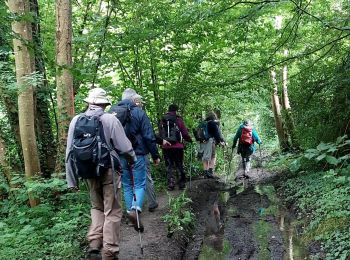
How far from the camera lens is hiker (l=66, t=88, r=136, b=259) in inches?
192

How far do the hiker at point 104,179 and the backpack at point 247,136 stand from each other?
8.35 metres

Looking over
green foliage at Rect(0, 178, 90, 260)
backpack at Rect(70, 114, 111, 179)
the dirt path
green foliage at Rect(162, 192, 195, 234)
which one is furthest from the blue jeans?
backpack at Rect(70, 114, 111, 179)

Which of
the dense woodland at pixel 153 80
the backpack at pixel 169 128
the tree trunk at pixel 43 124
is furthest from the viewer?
the backpack at pixel 169 128

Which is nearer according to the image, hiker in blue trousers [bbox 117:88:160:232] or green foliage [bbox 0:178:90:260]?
green foliage [bbox 0:178:90:260]

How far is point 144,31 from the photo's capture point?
9.12m

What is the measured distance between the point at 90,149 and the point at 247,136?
908 centimetres

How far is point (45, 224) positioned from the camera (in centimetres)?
638

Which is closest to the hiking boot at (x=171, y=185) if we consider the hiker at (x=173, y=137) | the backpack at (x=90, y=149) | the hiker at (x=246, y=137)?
the hiker at (x=173, y=137)

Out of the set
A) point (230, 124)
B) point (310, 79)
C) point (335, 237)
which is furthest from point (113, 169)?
point (230, 124)

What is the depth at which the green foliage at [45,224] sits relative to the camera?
516 centimetres

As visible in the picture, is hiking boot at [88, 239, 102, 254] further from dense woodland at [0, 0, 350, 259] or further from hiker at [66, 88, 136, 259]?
dense woodland at [0, 0, 350, 259]

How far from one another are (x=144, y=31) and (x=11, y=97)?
3.39 m

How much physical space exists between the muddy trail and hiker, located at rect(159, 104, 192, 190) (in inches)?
22.9

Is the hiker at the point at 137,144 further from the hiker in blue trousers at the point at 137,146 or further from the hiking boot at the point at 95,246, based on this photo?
the hiking boot at the point at 95,246
